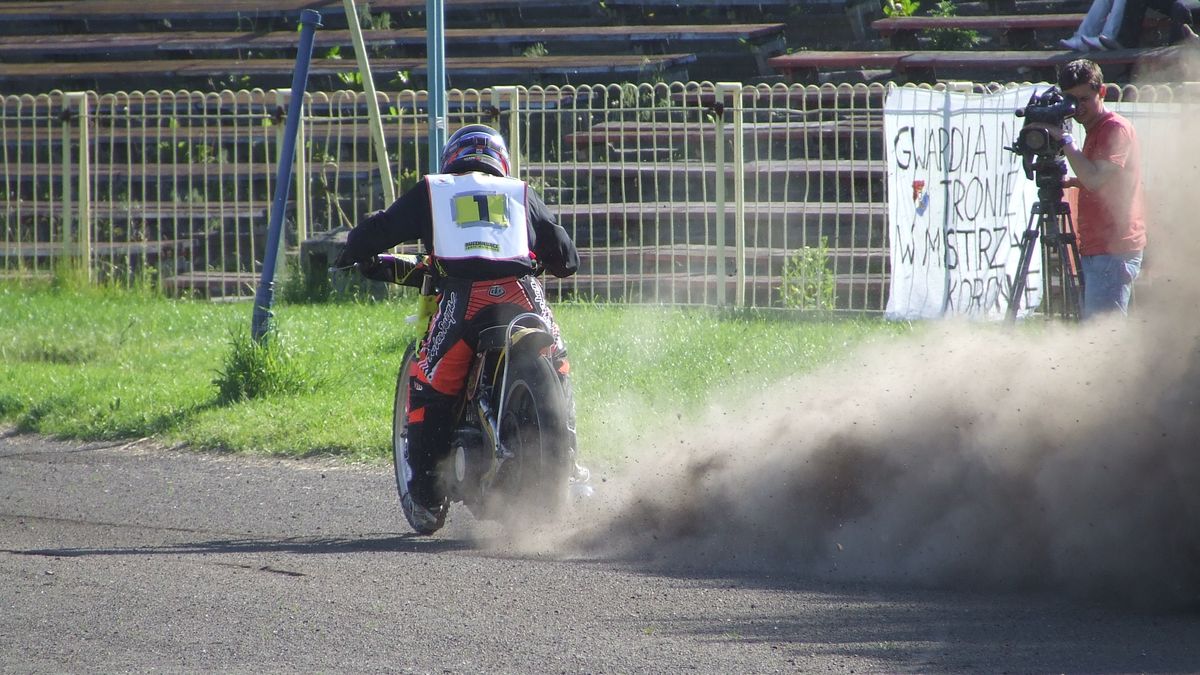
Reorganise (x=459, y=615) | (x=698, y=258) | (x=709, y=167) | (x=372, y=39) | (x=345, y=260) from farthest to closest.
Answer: (x=372, y=39) < (x=709, y=167) < (x=698, y=258) < (x=345, y=260) < (x=459, y=615)

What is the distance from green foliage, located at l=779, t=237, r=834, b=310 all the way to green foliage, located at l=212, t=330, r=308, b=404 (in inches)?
198

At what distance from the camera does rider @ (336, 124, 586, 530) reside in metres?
6.14

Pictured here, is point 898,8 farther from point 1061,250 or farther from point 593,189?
point 1061,250

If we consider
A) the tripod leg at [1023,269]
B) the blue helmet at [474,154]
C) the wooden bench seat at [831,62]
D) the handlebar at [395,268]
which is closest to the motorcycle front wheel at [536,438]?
the handlebar at [395,268]

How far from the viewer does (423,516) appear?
6457mm

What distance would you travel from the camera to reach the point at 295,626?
4969 mm

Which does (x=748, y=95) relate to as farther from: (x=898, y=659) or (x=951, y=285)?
(x=898, y=659)

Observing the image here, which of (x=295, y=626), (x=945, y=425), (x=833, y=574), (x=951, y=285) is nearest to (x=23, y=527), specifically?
(x=295, y=626)

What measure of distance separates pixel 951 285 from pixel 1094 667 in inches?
331

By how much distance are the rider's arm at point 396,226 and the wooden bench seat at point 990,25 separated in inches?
562

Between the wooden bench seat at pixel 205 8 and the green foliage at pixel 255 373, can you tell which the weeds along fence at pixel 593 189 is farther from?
the wooden bench seat at pixel 205 8

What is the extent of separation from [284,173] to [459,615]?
16.5 feet

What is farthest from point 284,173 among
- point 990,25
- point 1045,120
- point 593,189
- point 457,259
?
point 990,25

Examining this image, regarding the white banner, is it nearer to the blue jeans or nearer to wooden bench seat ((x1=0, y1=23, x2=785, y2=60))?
the blue jeans
